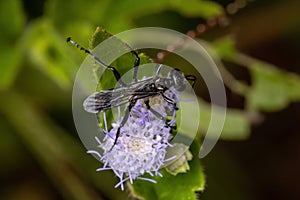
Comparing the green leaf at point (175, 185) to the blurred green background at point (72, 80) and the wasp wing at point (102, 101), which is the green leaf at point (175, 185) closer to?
the wasp wing at point (102, 101)

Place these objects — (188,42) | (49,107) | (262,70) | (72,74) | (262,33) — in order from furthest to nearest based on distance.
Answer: (262,33) → (49,107) → (262,70) → (188,42) → (72,74)

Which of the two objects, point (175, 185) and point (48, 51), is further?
point (48, 51)

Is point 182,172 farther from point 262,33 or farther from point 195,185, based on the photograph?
point 262,33

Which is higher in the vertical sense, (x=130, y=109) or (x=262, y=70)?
(x=130, y=109)

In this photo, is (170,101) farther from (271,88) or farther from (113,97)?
(271,88)

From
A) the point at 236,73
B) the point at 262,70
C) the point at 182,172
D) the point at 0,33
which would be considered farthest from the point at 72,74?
the point at 236,73

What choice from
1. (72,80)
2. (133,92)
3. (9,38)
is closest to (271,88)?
(72,80)

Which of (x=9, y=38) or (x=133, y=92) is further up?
(x=9, y=38)

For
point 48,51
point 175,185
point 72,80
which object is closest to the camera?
point 175,185
